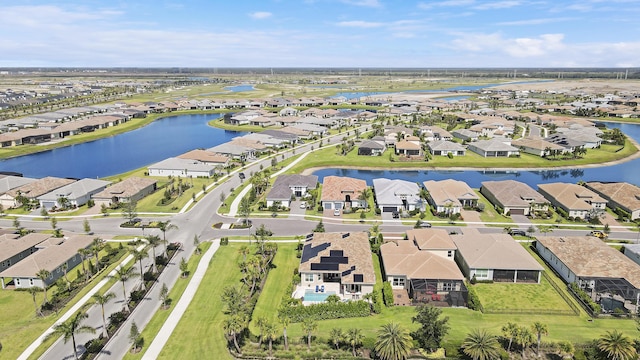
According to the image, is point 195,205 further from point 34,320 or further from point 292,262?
point 34,320

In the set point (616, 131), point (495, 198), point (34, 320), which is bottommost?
point (34, 320)

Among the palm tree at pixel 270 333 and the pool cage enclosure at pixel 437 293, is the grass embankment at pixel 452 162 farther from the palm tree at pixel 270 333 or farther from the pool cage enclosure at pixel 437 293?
the palm tree at pixel 270 333

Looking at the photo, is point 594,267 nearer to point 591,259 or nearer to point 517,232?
point 591,259

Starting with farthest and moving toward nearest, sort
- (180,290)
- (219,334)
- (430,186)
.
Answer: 1. (430,186)
2. (180,290)
3. (219,334)

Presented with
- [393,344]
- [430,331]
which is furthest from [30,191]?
[430,331]

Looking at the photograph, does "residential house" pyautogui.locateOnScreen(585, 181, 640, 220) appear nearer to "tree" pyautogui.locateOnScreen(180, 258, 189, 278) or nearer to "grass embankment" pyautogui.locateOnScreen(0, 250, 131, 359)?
"tree" pyautogui.locateOnScreen(180, 258, 189, 278)

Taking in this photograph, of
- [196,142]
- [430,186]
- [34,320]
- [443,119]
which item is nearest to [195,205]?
[34,320]

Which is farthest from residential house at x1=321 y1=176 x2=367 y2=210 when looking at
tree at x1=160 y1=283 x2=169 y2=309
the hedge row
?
tree at x1=160 y1=283 x2=169 y2=309
